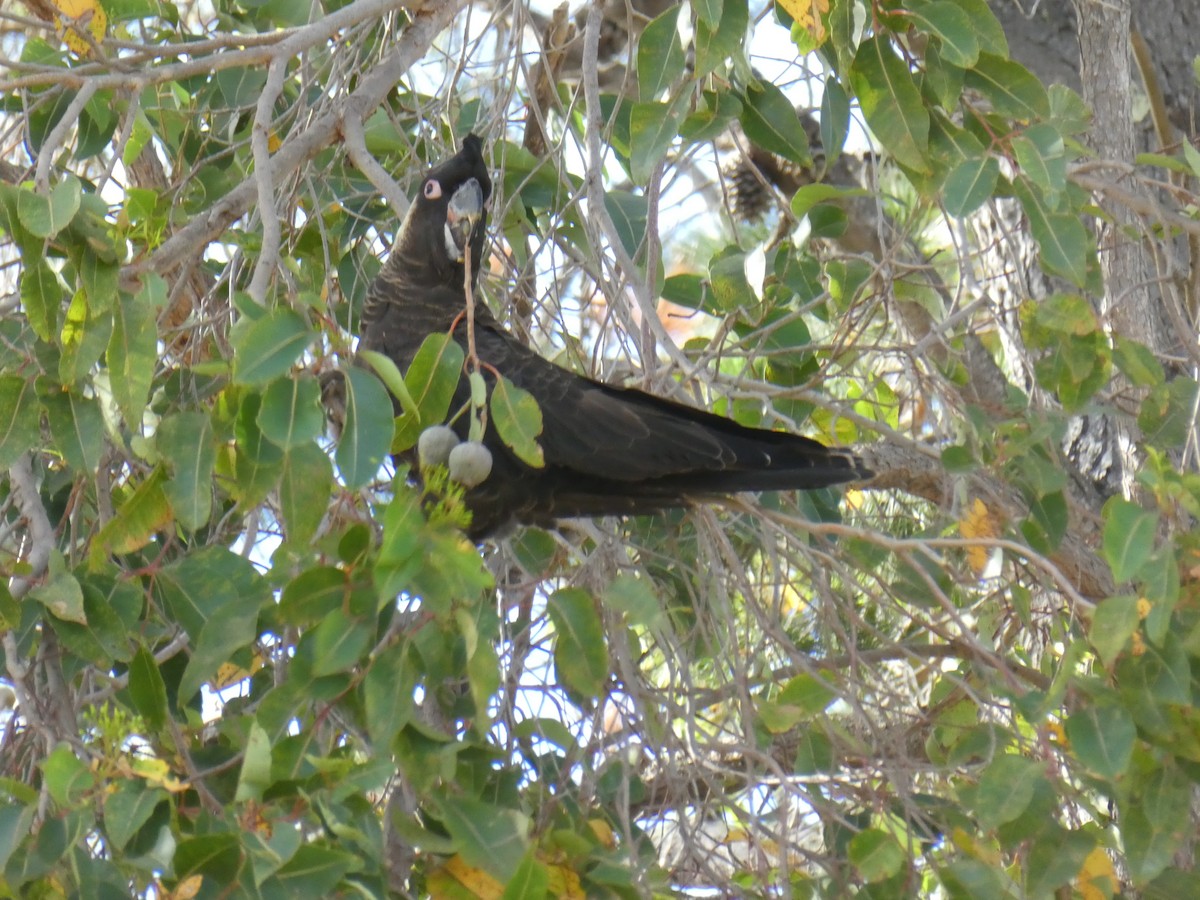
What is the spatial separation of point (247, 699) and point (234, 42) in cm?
87

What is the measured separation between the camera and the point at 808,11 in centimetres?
165

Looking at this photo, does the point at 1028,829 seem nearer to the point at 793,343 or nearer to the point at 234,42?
the point at 793,343

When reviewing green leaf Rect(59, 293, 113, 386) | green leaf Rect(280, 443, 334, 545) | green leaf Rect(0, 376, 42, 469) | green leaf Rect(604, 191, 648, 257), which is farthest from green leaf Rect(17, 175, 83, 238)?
green leaf Rect(604, 191, 648, 257)

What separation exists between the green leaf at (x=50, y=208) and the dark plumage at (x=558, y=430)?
74 centimetres

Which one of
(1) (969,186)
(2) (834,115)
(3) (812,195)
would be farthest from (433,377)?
(2) (834,115)

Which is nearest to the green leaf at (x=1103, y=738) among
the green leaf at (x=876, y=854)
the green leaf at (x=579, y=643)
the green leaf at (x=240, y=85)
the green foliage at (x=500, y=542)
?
the green foliage at (x=500, y=542)

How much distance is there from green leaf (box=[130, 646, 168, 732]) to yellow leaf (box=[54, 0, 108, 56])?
A: 0.75 m

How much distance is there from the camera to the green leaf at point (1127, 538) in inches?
54.7

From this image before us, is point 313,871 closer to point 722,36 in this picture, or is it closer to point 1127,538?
point 1127,538

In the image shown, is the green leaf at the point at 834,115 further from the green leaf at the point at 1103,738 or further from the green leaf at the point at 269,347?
the green leaf at the point at 269,347

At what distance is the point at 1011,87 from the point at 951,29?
16 cm

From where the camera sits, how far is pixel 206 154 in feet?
7.69

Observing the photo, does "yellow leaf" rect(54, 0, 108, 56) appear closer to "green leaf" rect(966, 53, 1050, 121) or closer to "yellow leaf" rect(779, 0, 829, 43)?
"yellow leaf" rect(779, 0, 829, 43)

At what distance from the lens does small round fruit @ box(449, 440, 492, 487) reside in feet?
4.43
